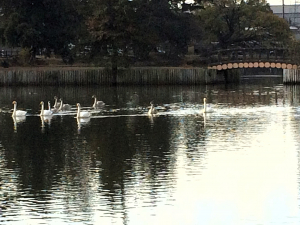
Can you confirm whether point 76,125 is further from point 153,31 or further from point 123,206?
point 153,31

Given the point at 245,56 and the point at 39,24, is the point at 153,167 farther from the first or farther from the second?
the point at 39,24

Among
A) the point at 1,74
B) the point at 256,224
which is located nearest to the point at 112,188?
the point at 256,224

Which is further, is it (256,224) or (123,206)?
(123,206)

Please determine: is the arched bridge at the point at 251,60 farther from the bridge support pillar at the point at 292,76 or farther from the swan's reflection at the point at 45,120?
the swan's reflection at the point at 45,120

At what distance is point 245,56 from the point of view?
90.6m

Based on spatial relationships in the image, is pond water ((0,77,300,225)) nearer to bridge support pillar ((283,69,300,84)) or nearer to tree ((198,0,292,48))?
bridge support pillar ((283,69,300,84))

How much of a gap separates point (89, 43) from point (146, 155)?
58239 mm

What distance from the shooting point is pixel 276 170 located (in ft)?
99.8

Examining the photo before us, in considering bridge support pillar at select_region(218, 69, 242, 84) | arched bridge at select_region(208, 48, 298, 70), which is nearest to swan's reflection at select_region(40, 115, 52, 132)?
arched bridge at select_region(208, 48, 298, 70)

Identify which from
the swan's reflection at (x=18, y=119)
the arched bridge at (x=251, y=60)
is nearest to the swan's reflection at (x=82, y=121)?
the swan's reflection at (x=18, y=119)

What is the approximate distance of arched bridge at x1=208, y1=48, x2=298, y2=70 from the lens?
8862 cm

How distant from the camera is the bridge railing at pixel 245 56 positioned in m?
89.2

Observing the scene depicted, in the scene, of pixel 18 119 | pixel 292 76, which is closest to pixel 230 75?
pixel 292 76

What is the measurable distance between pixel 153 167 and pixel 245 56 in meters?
60.7
